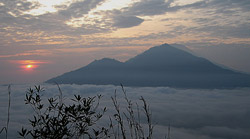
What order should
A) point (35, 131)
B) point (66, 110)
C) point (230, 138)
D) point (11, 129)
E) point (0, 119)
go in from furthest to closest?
point (230, 138), point (0, 119), point (11, 129), point (66, 110), point (35, 131)

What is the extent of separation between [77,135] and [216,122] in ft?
708

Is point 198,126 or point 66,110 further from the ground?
point 66,110

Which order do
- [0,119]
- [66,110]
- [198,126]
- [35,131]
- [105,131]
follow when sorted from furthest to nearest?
[198,126]
[0,119]
[105,131]
[66,110]
[35,131]

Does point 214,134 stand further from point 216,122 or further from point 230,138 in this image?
point 216,122

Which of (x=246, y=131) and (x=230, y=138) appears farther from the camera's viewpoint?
(x=246, y=131)

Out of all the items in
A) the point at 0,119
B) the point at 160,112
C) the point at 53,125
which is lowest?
the point at 160,112

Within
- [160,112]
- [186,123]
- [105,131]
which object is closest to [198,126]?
[186,123]

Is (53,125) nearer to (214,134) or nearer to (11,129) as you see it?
(11,129)

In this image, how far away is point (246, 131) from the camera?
6703 inches

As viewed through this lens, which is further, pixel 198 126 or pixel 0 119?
pixel 198 126

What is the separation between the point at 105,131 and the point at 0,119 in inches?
4810

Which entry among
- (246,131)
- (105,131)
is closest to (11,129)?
(105,131)

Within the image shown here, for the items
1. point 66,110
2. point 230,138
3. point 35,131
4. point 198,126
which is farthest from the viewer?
point 198,126

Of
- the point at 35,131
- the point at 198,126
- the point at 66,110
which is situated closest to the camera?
the point at 35,131
